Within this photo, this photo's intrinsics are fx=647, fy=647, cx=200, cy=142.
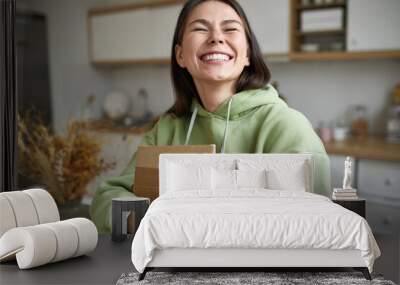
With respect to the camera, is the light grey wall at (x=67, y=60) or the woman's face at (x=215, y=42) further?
the light grey wall at (x=67, y=60)

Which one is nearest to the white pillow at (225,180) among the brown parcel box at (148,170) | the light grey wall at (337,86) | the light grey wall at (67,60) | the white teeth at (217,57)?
the brown parcel box at (148,170)

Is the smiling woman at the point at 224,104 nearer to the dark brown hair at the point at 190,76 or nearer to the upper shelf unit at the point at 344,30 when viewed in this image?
the dark brown hair at the point at 190,76

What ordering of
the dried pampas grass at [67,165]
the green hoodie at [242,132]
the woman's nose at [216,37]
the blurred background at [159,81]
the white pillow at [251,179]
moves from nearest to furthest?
the white pillow at [251,179] < the green hoodie at [242,132] < the woman's nose at [216,37] < the dried pampas grass at [67,165] < the blurred background at [159,81]

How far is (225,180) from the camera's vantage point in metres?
2.75

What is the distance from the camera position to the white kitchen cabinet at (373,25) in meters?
4.55

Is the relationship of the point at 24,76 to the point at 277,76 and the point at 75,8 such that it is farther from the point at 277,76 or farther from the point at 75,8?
the point at 277,76

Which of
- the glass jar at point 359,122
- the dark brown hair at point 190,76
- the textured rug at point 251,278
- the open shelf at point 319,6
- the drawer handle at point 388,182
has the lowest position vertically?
the textured rug at point 251,278

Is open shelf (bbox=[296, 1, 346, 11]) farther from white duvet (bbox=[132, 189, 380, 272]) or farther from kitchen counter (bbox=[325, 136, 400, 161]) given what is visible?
white duvet (bbox=[132, 189, 380, 272])

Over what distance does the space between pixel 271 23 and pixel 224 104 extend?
2.21 meters

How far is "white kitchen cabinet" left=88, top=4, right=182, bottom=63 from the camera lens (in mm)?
5871

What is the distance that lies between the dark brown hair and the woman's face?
0.09 ft

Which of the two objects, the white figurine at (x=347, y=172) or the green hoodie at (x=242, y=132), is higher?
the green hoodie at (x=242, y=132)

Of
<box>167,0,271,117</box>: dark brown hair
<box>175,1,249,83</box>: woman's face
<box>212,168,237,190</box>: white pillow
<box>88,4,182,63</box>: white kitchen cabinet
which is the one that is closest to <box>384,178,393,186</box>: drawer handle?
<box>167,0,271,117</box>: dark brown hair

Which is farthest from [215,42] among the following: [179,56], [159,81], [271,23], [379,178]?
[159,81]
